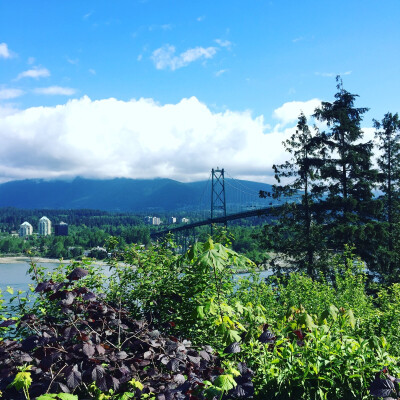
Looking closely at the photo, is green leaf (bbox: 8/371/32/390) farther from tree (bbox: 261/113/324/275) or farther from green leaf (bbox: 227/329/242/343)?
tree (bbox: 261/113/324/275)

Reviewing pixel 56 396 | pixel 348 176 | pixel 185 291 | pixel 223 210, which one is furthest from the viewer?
pixel 223 210

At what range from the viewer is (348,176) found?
1867 cm

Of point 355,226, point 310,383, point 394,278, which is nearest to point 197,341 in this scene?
point 310,383

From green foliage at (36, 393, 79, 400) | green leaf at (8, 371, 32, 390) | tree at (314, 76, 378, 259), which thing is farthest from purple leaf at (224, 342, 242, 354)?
tree at (314, 76, 378, 259)

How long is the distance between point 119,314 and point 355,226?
50.0ft

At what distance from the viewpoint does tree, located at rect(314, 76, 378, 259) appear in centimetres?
1755

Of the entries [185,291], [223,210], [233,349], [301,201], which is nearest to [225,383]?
[233,349]

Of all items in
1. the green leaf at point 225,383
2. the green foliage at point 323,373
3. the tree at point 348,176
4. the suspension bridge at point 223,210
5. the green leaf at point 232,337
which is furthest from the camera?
the suspension bridge at point 223,210

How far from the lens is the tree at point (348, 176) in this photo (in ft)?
57.6

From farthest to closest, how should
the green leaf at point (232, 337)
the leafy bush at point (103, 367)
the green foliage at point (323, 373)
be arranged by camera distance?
1. the green leaf at point (232, 337)
2. the leafy bush at point (103, 367)
3. the green foliage at point (323, 373)

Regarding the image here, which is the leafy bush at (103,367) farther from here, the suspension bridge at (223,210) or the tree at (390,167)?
the tree at (390,167)

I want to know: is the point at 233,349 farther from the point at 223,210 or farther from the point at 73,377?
the point at 223,210

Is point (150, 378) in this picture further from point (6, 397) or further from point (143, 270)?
point (143, 270)

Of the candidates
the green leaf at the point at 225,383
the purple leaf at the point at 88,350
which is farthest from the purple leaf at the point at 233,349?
the purple leaf at the point at 88,350
